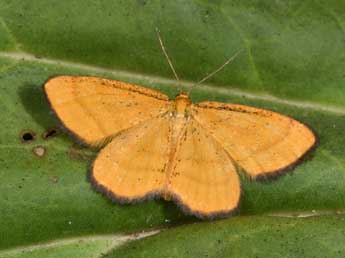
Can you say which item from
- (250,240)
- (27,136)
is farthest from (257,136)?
(27,136)

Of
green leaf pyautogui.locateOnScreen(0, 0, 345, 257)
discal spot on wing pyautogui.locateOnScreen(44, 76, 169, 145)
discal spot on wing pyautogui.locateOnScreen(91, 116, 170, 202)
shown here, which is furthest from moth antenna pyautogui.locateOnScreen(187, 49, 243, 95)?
discal spot on wing pyautogui.locateOnScreen(91, 116, 170, 202)

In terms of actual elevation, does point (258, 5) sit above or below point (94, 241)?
above

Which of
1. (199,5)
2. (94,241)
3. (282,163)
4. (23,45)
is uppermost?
(199,5)

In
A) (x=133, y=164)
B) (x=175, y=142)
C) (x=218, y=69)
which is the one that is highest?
(x=218, y=69)

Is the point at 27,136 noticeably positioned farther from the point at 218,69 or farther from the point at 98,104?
the point at 218,69

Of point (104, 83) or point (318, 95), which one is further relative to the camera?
point (318, 95)

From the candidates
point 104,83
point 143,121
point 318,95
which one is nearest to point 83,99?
point 104,83

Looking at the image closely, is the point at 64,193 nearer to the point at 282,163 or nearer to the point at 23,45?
the point at 23,45
